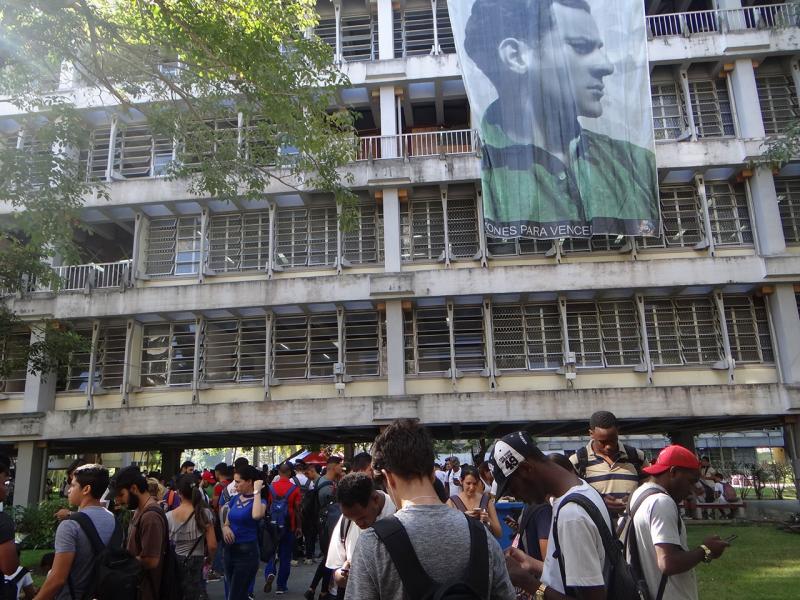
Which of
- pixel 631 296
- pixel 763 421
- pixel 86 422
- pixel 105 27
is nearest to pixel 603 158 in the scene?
pixel 631 296

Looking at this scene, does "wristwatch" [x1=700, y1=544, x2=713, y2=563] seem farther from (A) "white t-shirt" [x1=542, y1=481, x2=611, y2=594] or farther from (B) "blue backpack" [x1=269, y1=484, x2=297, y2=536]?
(B) "blue backpack" [x1=269, y1=484, x2=297, y2=536]

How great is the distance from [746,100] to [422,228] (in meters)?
9.29

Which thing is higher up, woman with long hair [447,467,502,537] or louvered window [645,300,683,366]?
louvered window [645,300,683,366]

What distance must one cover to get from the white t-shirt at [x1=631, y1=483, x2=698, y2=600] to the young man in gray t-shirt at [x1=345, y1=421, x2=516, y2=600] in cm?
137

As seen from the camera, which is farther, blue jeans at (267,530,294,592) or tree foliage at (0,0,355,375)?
tree foliage at (0,0,355,375)

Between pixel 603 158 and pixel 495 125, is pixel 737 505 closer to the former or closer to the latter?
pixel 603 158

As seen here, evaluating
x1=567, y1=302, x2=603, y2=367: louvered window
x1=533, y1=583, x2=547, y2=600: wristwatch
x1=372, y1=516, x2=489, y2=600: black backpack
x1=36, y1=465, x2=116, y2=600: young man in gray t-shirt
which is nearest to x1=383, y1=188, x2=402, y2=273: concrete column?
x1=567, y1=302, x2=603, y2=367: louvered window

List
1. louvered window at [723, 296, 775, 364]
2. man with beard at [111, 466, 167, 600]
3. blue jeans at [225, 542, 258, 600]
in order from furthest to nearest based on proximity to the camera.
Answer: louvered window at [723, 296, 775, 364]
blue jeans at [225, 542, 258, 600]
man with beard at [111, 466, 167, 600]

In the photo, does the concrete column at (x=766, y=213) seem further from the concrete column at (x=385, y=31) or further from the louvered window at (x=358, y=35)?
the louvered window at (x=358, y=35)

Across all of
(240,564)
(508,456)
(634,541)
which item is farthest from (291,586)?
(508,456)

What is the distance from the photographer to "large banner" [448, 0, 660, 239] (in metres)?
16.5

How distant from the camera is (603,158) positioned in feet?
55.0

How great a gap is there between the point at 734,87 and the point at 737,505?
1103 cm

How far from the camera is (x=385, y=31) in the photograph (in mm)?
19438
